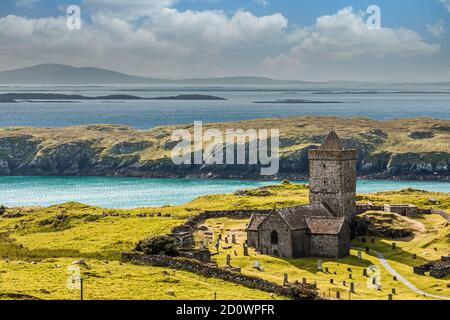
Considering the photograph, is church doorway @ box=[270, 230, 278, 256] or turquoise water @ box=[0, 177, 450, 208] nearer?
church doorway @ box=[270, 230, 278, 256]

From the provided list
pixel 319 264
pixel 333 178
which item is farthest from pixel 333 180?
pixel 319 264

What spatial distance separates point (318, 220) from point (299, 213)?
1.92 m

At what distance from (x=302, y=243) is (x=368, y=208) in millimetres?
17264

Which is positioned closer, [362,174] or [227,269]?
[227,269]

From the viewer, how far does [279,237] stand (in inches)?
2776

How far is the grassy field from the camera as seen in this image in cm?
5366

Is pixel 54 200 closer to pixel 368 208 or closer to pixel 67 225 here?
pixel 67 225

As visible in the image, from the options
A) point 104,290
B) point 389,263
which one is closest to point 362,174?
point 389,263

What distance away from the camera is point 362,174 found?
197 meters

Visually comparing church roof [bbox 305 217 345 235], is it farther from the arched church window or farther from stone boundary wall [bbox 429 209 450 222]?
stone boundary wall [bbox 429 209 450 222]

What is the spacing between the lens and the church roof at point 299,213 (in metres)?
71.1

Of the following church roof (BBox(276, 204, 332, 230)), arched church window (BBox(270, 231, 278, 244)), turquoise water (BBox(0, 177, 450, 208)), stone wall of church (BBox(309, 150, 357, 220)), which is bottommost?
turquoise water (BBox(0, 177, 450, 208))

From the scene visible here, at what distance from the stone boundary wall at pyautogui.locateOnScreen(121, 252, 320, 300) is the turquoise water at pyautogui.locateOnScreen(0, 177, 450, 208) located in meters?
80.9

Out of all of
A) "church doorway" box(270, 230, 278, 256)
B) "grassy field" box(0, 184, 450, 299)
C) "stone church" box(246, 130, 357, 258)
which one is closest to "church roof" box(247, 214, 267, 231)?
"stone church" box(246, 130, 357, 258)
